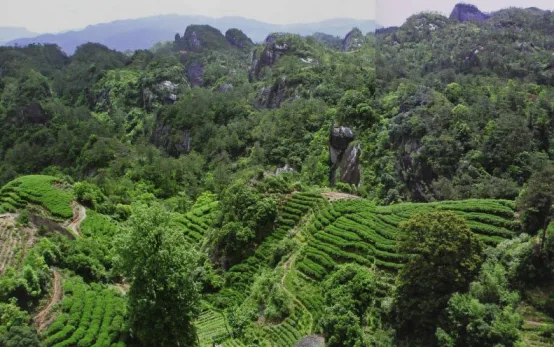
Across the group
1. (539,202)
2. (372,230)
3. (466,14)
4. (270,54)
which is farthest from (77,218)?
(466,14)

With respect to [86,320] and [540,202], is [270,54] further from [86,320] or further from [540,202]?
[86,320]

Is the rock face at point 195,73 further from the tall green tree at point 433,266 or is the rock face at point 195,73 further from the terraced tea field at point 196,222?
the tall green tree at point 433,266

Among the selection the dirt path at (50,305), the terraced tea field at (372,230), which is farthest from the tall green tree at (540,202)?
the dirt path at (50,305)

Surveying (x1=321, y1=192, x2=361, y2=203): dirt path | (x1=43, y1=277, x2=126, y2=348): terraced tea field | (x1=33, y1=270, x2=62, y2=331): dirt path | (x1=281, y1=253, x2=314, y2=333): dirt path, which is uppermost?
(x1=321, y1=192, x2=361, y2=203): dirt path

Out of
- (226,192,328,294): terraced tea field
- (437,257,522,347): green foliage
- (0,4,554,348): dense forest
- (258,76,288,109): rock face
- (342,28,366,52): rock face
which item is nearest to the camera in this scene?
(437,257,522,347): green foliage

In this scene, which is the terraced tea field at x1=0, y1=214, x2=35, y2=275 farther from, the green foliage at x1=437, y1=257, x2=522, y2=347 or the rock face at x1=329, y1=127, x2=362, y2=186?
the rock face at x1=329, y1=127, x2=362, y2=186

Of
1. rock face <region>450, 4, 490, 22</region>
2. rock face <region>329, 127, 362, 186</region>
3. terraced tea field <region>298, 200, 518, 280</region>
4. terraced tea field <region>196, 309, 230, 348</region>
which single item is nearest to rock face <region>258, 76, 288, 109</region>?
rock face <region>329, 127, 362, 186</region>
